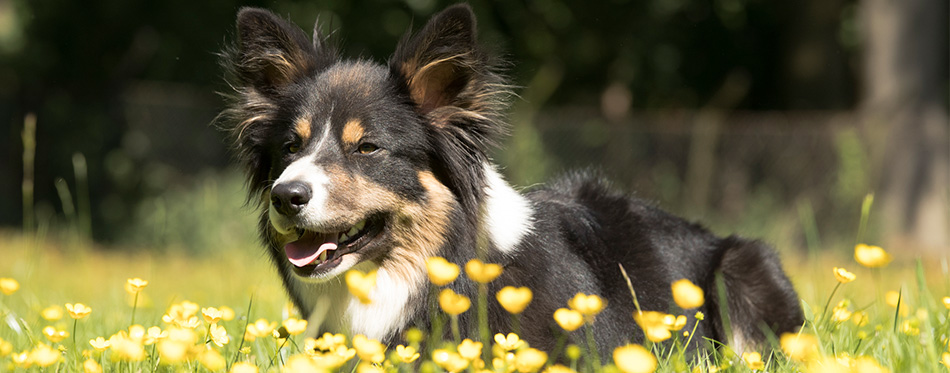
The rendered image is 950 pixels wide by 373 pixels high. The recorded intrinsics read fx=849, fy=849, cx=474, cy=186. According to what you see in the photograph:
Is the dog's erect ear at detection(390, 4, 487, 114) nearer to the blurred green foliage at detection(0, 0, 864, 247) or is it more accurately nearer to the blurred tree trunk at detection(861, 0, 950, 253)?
the blurred green foliage at detection(0, 0, 864, 247)

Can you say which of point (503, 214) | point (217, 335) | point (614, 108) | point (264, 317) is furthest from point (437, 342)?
point (614, 108)

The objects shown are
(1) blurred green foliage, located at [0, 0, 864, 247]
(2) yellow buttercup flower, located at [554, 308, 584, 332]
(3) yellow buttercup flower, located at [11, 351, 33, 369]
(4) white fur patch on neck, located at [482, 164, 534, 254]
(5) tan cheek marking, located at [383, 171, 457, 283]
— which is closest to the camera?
(2) yellow buttercup flower, located at [554, 308, 584, 332]

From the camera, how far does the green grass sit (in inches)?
112

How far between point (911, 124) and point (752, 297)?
7.34m

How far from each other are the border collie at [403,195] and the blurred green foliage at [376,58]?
686 centimetres

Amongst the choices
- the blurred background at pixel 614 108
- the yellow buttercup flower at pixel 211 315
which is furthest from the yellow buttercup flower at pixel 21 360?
the blurred background at pixel 614 108

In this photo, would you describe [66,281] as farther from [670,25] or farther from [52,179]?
[670,25]

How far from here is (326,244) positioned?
3514 mm

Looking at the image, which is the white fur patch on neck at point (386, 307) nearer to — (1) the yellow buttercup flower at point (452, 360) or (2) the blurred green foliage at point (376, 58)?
(1) the yellow buttercup flower at point (452, 360)

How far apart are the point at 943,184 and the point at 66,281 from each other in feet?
33.1

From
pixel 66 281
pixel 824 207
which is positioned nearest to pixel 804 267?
pixel 824 207

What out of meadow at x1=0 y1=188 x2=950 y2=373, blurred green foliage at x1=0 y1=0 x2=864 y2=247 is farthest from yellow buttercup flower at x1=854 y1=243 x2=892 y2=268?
blurred green foliage at x1=0 y1=0 x2=864 y2=247

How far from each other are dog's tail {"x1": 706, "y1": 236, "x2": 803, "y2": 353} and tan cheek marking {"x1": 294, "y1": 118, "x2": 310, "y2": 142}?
2.18 m

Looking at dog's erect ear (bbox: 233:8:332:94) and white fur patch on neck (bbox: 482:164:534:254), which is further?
dog's erect ear (bbox: 233:8:332:94)
